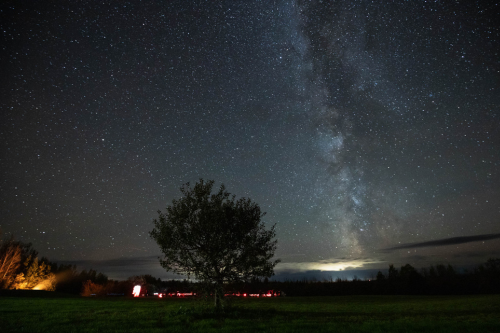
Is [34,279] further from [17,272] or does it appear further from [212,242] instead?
[212,242]

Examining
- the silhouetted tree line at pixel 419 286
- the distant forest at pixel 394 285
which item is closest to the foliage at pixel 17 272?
the distant forest at pixel 394 285

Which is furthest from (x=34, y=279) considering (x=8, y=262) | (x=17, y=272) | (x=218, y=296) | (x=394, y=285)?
(x=394, y=285)

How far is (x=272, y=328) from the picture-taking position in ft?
41.4

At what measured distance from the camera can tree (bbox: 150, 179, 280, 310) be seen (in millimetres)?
18344

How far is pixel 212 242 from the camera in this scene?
720 inches

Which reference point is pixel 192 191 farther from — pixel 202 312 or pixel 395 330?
pixel 395 330

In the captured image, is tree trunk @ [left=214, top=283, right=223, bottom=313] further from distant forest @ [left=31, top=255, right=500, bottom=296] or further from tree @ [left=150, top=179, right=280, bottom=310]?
distant forest @ [left=31, top=255, right=500, bottom=296]

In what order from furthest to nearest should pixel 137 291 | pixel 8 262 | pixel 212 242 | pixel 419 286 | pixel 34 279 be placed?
pixel 419 286, pixel 34 279, pixel 137 291, pixel 8 262, pixel 212 242

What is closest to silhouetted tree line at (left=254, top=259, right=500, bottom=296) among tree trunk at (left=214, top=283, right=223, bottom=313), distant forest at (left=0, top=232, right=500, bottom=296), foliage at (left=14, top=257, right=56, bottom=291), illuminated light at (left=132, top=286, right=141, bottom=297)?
distant forest at (left=0, top=232, right=500, bottom=296)

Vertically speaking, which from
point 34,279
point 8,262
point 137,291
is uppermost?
point 8,262

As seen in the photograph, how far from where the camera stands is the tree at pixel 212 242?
60.2 ft

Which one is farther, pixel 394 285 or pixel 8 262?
pixel 394 285

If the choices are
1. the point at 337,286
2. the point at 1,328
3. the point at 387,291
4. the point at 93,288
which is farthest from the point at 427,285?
the point at 1,328

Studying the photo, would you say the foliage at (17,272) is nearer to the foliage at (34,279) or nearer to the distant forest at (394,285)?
the foliage at (34,279)
